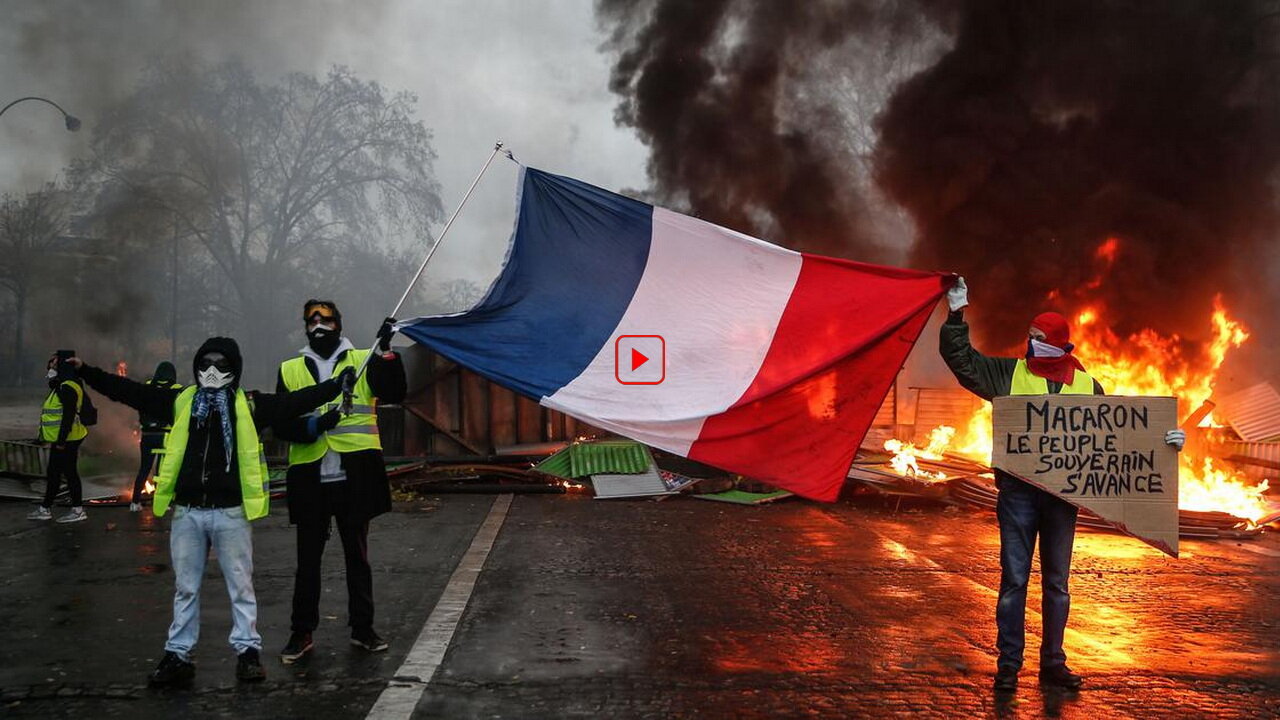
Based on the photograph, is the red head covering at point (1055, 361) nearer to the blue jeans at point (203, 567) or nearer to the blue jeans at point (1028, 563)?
the blue jeans at point (1028, 563)

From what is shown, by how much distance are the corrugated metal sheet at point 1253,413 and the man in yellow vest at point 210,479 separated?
1439 cm

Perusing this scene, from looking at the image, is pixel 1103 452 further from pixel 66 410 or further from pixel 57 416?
pixel 57 416

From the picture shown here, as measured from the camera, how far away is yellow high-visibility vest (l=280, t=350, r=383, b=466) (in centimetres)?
512

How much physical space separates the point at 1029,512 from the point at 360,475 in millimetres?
3588

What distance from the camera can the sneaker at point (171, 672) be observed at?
14.9 ft

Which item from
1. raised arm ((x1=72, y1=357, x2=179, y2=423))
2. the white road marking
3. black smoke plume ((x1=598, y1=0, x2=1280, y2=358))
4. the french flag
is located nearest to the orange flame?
black smoke plume ((x1=598, y1=0, x2=1280, y2=358))

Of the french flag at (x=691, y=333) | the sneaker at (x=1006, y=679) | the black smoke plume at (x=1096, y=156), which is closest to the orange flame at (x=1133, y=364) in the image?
the black smoke plume at (x=1096, y=156)

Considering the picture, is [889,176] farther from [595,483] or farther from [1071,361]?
[1071,361]

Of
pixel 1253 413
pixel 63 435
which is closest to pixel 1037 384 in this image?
pixel 63 435

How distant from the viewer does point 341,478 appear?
5.15 m

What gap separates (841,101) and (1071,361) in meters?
21.6

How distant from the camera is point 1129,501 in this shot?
4902 mm

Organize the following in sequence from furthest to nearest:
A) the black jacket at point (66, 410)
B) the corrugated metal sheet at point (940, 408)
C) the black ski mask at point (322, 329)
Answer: the corrugated metal sheet at point (940, 408) < the black jacket at point (66, 410) < the black ski mask at point (322, 329)

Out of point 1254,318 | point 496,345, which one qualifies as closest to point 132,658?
point 496,345
